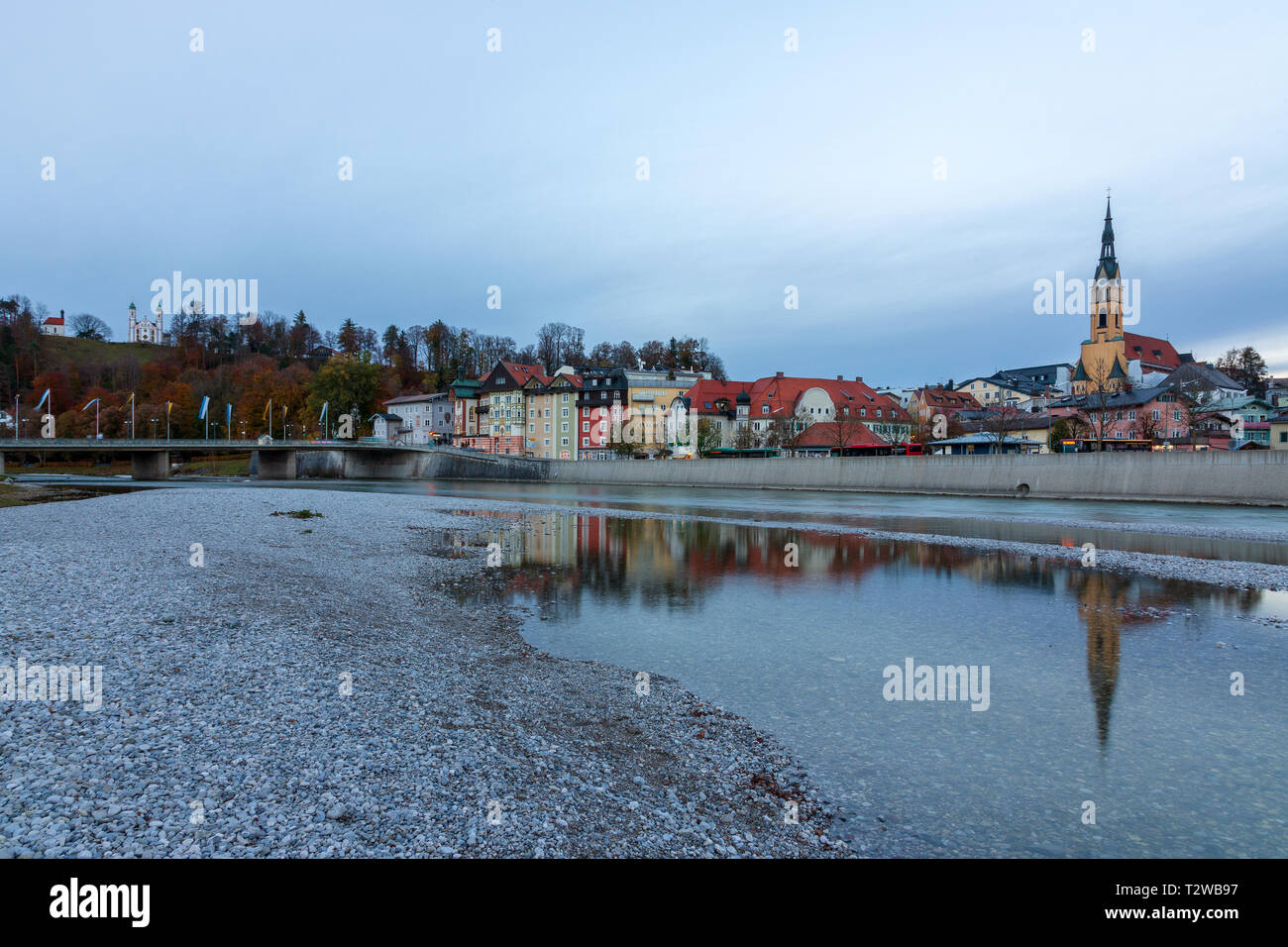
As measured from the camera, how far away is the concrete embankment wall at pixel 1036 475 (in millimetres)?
44156

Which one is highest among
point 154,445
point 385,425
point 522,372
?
point 522,372

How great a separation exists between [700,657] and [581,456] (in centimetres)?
11269

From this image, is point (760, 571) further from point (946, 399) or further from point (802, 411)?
point (946, 399)

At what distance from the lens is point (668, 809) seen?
6.29m

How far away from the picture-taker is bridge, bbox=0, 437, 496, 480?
83.0 metres

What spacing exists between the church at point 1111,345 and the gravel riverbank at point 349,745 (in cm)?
13430

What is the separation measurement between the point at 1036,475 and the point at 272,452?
95.0 meters

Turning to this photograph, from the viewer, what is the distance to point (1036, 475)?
5441 centimetres

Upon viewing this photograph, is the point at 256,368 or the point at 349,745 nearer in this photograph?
the point at 349,745

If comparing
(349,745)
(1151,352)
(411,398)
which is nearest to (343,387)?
(411,398)

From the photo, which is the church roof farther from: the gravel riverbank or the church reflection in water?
the gravel riverbank

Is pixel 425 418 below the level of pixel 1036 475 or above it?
above

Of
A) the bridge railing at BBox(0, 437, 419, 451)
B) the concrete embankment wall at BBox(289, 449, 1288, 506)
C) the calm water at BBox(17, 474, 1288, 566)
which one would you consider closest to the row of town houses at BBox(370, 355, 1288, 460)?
the concrete embankment wall at BBox(289, 449, 1288, 506)
